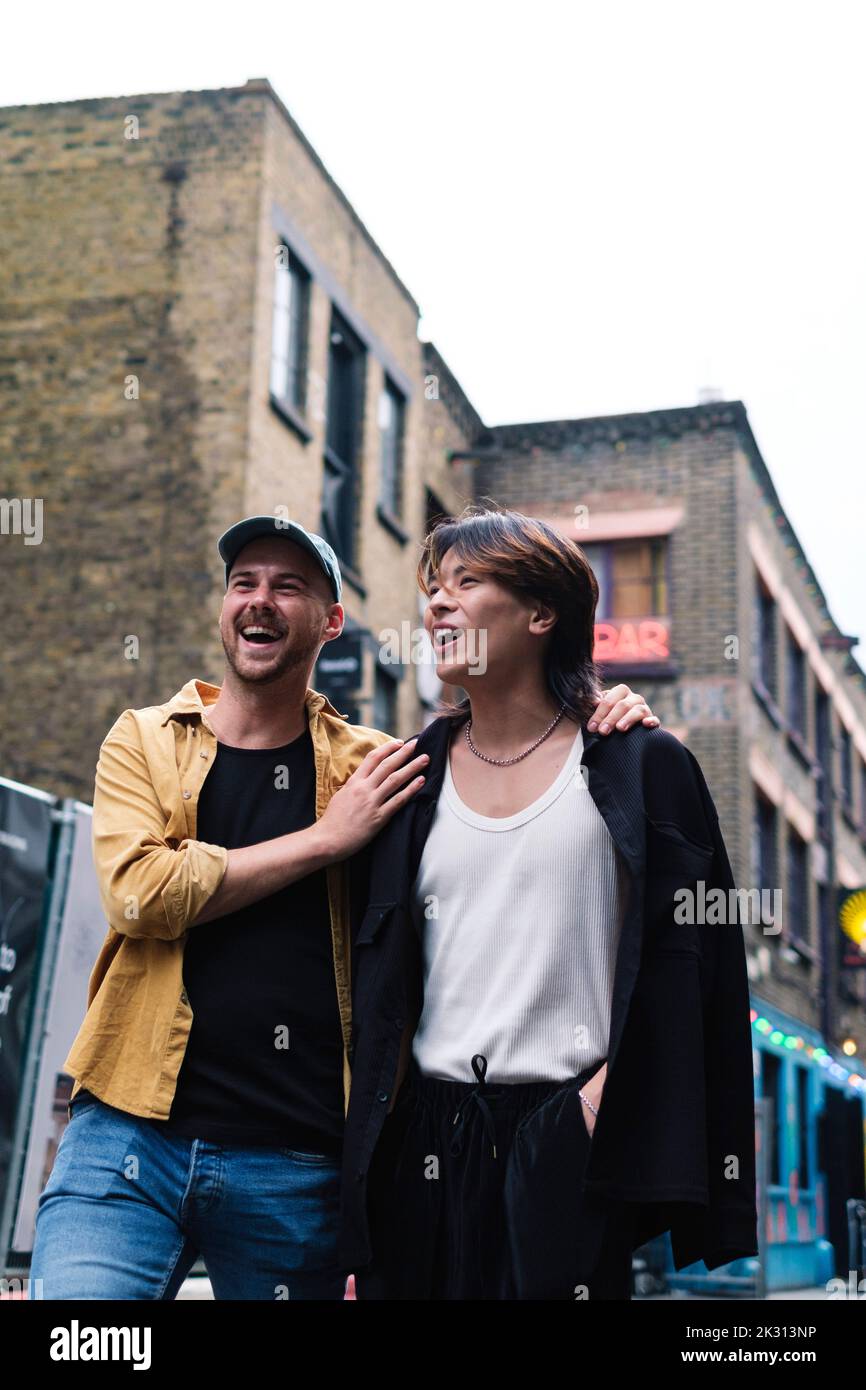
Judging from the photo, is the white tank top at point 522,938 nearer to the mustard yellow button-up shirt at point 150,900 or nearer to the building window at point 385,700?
the mustard yellow button-up shirt at point 150,900

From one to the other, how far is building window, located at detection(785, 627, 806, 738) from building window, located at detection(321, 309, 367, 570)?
11.0m

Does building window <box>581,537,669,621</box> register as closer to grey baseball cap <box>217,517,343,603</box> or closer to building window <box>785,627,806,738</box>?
building window <box>785,627,806,738</box>

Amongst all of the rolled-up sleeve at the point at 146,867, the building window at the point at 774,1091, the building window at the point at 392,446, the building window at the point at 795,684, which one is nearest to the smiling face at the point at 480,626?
the rolled-up sleeve at the point at 146,867

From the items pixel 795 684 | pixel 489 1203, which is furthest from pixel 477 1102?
pixel 795 684

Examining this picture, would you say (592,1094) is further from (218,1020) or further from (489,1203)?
(218,1020)

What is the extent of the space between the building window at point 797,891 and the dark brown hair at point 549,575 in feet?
77.4

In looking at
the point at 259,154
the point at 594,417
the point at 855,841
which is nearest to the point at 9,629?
the point at 259,154

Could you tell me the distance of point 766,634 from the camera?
26.3 metres

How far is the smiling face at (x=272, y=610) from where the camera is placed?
3656 millimetres

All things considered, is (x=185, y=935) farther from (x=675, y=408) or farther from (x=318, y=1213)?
(x=675, y=408)

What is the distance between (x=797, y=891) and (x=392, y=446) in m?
11.9

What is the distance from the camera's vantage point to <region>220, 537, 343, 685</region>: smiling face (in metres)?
3.66

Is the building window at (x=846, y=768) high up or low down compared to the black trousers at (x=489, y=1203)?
up
